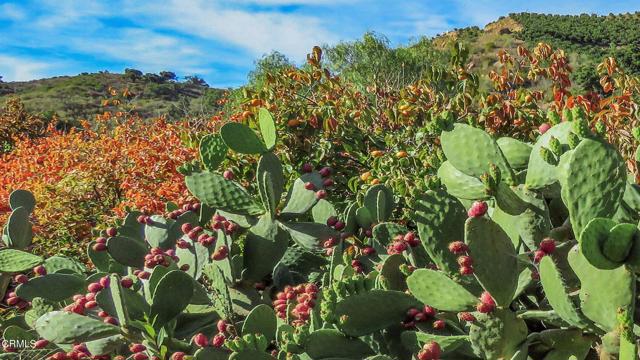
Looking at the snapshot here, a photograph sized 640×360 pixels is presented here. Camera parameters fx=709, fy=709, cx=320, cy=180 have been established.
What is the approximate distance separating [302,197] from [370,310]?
3.92 ft

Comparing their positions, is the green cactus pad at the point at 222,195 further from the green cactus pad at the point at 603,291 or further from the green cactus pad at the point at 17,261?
the green cactus pad at the point at 603,291

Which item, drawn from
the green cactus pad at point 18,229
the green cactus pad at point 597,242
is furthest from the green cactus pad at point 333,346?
the green cactus pad at point 18,229

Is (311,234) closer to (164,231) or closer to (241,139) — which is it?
(241,139)

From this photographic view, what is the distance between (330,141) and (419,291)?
307cm

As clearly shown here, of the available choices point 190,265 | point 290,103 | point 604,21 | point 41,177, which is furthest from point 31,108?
point 604,21

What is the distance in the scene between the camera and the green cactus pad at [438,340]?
6.91 feet

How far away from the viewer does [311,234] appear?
A: 3145mm

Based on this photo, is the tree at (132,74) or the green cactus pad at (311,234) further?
Answer: the tree at (132,74)

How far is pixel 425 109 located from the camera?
512 cm

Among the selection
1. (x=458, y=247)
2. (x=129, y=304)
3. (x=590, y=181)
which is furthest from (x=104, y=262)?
(x=590, y=181)

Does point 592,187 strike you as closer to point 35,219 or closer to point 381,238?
point 381,238

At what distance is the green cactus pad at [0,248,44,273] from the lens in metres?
3.65

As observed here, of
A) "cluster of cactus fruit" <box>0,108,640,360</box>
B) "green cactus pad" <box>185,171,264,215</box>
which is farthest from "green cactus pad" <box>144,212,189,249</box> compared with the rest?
"green cactus pad" <box>185,171,264,215</box>

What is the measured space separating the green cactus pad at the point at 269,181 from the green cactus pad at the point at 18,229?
5.16ft
